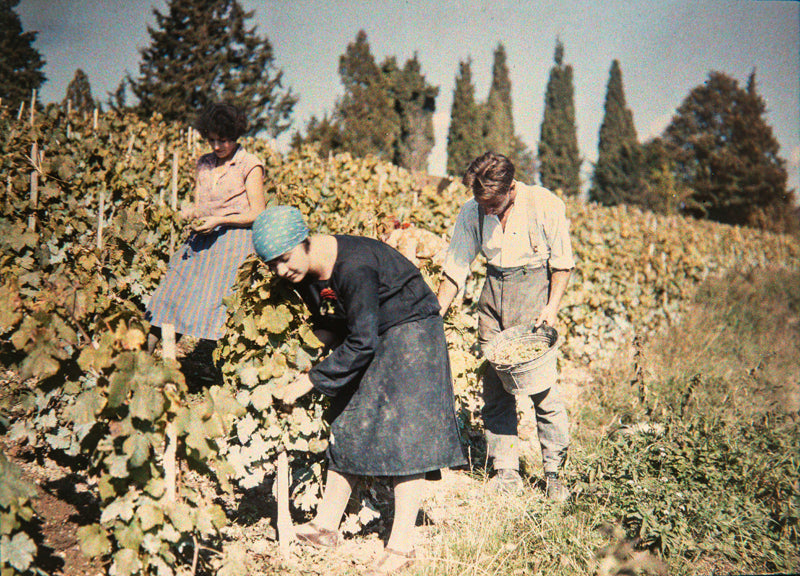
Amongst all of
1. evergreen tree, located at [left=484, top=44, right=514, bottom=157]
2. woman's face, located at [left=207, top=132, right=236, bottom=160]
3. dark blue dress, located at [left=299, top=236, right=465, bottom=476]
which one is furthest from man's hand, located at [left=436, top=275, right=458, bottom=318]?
evergreen tree, located at [left=484, top=44, right=514, bottom=157]

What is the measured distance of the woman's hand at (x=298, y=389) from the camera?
7.16 feet

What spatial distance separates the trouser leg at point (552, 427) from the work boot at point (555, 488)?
0.04 meters

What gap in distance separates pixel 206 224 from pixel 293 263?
113 cm

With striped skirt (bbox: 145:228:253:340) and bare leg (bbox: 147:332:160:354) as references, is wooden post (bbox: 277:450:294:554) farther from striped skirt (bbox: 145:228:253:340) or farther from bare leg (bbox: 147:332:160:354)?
bare leg (bbox: 147:332:160:354)

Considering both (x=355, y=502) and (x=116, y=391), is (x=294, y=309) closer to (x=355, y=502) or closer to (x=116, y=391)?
(x=116, y=391)

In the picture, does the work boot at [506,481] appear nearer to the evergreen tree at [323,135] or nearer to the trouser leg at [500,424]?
the trouser leg at [500,424]

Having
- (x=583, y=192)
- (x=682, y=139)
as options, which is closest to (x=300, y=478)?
(x=583, y=192)

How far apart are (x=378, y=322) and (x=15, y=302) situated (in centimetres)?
128

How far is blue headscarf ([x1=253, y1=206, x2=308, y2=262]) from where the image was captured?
198cm

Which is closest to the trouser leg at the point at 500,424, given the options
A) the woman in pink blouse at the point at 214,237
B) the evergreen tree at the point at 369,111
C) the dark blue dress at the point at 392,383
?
the dark blue dress at the point at 392,383

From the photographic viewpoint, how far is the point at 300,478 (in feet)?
8.54

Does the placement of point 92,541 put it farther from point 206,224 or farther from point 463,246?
point 463,246

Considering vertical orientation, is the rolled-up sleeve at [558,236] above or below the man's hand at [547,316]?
above

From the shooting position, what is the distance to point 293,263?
6.75 ft
